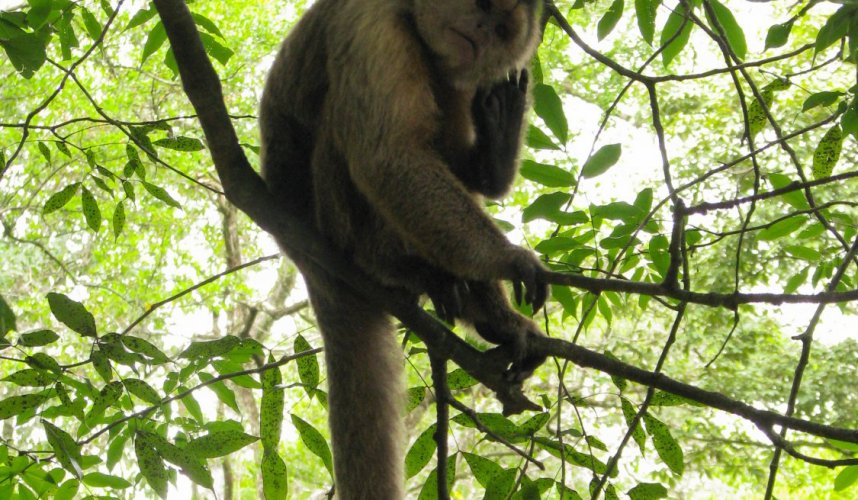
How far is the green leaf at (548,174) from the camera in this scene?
2561mm

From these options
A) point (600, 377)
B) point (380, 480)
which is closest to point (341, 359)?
point (380, 480)

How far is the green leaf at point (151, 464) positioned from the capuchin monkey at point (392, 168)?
0.84 meters

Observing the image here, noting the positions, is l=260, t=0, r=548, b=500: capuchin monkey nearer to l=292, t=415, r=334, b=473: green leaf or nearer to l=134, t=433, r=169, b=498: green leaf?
l=292, t=415, r=334, b=473: green leaf

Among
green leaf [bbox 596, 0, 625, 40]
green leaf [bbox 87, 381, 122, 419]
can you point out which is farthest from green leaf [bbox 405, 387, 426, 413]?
green leaf [bbox 596, 0, 625, 40]

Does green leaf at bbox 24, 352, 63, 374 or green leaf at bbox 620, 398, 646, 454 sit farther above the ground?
green leaf at bbox 620, 398, 646, 454

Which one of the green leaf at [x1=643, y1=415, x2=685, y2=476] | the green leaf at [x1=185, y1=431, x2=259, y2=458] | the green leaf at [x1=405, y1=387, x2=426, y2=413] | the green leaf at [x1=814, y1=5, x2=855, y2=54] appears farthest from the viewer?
the green leaf at [x1=405, y1=387, x2=426, y2=413]

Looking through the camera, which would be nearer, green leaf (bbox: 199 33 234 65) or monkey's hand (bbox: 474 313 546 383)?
monkey's hand (bbox: 474 313 546 383)

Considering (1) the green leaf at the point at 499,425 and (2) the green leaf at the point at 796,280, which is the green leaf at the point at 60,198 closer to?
(1) the green leaf at the point at 499,425

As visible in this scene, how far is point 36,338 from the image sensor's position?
6.13 feet

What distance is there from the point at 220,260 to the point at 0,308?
36.5 ft

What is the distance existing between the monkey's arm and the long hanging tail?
657 mm

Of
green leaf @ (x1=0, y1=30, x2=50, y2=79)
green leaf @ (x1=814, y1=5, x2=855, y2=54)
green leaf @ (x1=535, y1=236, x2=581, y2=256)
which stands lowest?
green leaf @ (x1=0, y1=30, x2=50, y2=79)

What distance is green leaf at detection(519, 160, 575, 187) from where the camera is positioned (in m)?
2.56

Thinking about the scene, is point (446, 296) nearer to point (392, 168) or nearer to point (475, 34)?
point (392, 168)
